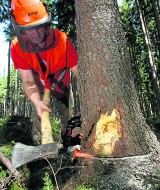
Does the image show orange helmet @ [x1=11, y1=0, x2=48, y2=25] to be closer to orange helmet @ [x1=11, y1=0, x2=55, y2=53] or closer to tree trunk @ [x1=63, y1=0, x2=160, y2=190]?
orange helmet @ [x1=11, y1=0, x2=55, y2=53]

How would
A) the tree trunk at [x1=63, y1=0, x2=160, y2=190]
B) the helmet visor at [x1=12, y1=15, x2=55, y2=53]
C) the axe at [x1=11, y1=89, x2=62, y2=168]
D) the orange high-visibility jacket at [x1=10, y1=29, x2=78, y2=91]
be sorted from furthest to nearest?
the orange high-visibility jacket at [x1=10, y1=29, x2=78, y2=91], the helmet visor at [x1=12, y1=15, x2=55, y2=53], the axe at [x1=11, y1=89, x2=62, y2=168], the tree trunk at [x1=63, y1=0, x2=160, y2=190]

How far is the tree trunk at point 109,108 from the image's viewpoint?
2471 mm

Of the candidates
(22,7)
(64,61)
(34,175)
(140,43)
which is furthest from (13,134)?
(140,43)

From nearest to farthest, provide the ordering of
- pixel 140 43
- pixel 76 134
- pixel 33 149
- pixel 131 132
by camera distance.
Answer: pixel 131 132, pixel 33 149, pixel 76 134, pixel 140 43

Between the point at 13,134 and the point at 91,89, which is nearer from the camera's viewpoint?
the point at 91,89

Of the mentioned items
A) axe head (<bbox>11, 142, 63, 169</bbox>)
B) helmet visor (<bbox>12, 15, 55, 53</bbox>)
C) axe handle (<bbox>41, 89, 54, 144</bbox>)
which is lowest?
axe head (<bbox>11, 142, 63, 169</bbox>)

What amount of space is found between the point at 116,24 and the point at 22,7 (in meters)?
1.02

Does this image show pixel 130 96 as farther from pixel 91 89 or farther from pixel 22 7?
pixel 22 7

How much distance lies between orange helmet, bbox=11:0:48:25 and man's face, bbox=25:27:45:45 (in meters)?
0.11

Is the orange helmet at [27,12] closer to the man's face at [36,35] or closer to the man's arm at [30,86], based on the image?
the man's face at [36,35]

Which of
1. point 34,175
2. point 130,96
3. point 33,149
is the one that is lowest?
point 34,175

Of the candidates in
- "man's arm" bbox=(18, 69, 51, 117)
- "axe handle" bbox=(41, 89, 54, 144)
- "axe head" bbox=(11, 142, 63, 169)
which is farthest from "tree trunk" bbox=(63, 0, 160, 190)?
"man's arm" bbox=(18, 69, 51, 117)

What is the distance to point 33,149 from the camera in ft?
9.07

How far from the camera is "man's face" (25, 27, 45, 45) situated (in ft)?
9.72
